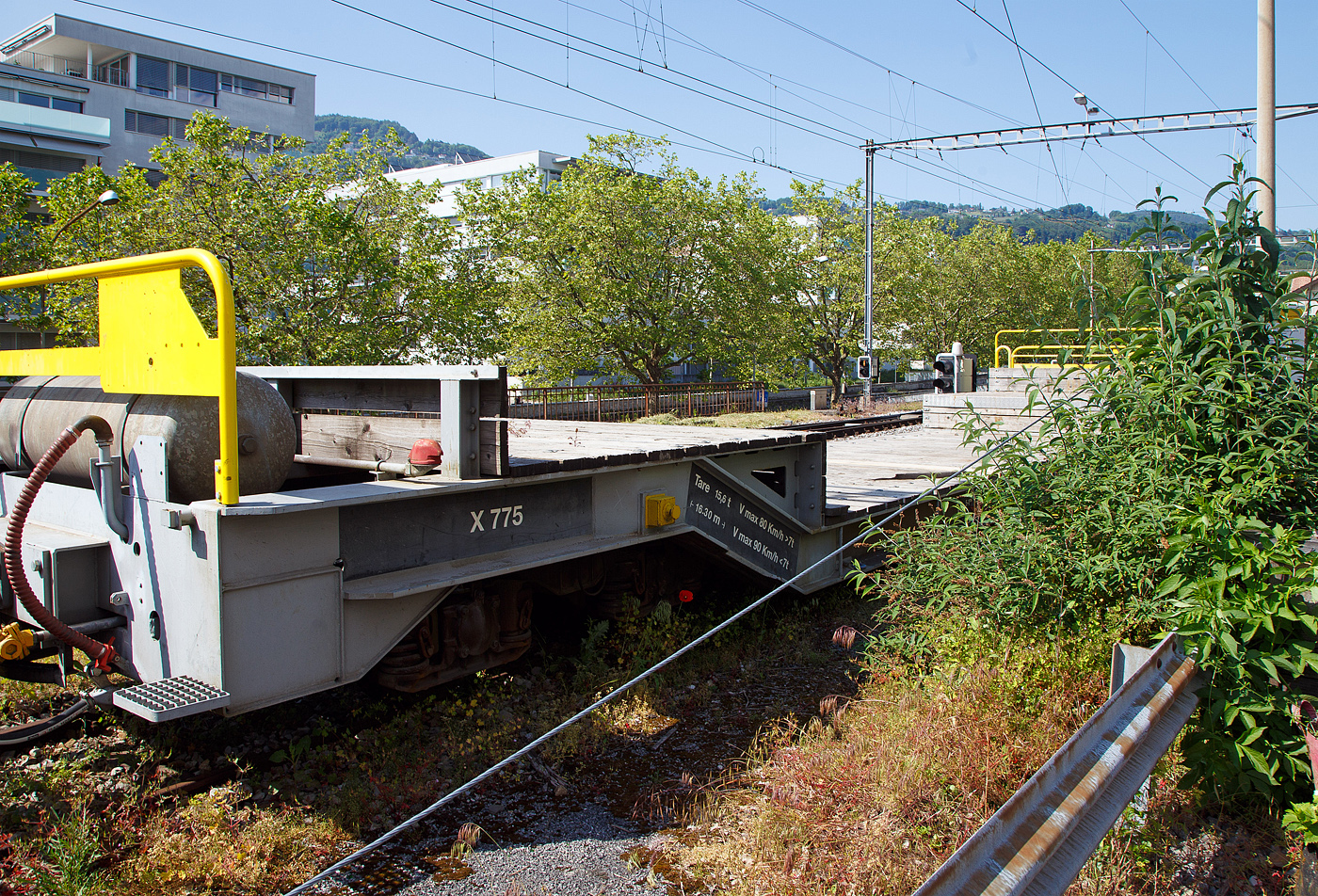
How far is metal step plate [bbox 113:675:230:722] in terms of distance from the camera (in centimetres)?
349

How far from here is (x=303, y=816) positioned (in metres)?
4.22

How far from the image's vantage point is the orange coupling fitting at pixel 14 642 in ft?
12.4

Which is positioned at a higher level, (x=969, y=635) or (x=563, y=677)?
(x=969, y=635)

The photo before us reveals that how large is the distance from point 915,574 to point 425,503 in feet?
8.56

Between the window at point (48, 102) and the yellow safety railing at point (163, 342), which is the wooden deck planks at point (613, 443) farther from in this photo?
the window at point (48, 102)

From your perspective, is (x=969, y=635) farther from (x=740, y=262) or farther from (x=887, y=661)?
(x=740, y=262)

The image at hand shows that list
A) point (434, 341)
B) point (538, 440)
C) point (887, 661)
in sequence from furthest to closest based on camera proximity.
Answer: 1. point (434, 341)
2. point (538, 440)
3. point (887, 661)

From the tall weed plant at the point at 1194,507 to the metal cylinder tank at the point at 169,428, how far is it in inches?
131

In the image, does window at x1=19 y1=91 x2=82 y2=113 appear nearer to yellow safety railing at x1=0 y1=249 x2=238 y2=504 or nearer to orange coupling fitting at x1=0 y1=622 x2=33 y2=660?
yellow safety railing at x1=0 y1=249 x2=238 y2=504

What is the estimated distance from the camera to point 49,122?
157 feet

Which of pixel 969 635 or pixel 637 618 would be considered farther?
pixel 637 618

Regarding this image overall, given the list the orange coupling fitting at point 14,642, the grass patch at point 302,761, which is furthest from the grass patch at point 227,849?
the orange coupling fitting at point 14,642

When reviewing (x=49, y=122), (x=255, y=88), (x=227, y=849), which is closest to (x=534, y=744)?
(x=227, y=849)

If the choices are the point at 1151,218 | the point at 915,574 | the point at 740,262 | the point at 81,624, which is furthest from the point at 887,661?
the point at 740,262
